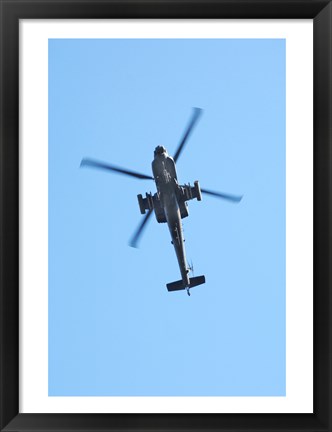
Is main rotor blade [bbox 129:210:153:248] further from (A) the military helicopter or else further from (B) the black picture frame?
(B) the black picture frame

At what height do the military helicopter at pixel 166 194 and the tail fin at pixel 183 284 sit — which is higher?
the military helicopter at pixel 166 194

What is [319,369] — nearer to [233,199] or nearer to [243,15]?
[243,15]

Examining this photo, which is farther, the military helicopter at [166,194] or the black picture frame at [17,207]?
the military helicopter at [166,194]

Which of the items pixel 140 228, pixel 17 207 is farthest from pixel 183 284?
pixel 17 207

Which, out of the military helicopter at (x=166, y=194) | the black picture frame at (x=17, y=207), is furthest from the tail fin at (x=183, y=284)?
the black picture frame at (x=17, y=207)

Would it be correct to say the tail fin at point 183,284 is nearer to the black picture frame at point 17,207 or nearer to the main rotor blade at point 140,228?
→ the main rotor blade at point 140,228

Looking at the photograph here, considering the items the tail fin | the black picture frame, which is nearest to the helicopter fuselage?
the tail fin

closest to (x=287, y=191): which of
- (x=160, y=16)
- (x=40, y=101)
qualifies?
(x=160, y=16)

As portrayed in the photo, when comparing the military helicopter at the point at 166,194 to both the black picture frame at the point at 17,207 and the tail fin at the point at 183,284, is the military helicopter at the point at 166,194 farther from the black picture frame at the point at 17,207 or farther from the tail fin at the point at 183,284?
the black picture frame at the point at 17,207
